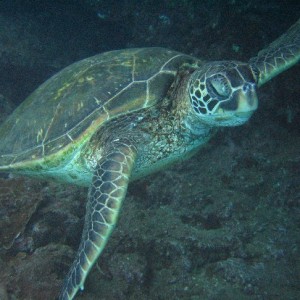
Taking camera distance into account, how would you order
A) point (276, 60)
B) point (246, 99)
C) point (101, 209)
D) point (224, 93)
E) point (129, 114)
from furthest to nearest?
point (276, 60), point (129, 114), point (224, 93), point (246, 99), point (101, 209)

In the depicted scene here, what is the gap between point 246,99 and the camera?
2.95 m

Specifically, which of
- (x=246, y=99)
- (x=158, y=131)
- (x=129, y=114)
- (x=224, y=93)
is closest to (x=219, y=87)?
(x=224, y=93)

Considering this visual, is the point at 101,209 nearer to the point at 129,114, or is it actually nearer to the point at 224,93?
the point at 129,114

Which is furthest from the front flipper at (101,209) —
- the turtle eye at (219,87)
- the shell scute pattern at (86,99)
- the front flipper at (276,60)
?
the front flipper at (276,60)

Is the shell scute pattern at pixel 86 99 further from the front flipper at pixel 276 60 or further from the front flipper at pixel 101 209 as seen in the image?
A: the front flipper at pixel 276 60

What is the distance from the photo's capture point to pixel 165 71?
3.95 m

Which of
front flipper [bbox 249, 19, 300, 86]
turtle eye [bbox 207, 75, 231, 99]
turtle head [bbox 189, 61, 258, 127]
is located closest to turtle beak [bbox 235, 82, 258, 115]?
turtle head [bbox 189, 61, 258, 127]

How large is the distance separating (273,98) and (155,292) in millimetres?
4154

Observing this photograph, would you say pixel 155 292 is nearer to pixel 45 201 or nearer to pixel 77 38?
pixel 45 201

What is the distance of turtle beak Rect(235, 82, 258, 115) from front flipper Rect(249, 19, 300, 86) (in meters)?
1.13

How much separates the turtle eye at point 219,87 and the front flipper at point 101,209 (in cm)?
117

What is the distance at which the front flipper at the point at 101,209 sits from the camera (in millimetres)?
2635

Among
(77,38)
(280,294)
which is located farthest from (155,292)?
(77,38)

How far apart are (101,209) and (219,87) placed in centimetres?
186
